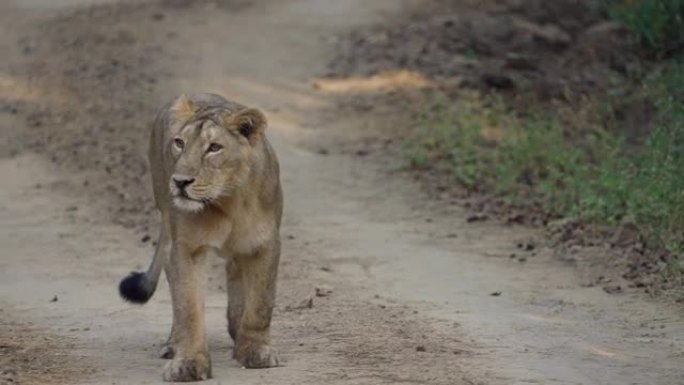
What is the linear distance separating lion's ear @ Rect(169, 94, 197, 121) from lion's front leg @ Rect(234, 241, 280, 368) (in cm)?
74

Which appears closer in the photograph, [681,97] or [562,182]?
[562,182]

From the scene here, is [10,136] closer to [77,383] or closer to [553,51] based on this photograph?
[553,51]

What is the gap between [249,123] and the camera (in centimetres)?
807

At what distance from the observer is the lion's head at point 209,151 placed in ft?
25.4

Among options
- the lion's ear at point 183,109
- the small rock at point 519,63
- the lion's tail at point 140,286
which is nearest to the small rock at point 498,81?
the small rock at point 519,63

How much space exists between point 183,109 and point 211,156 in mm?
462

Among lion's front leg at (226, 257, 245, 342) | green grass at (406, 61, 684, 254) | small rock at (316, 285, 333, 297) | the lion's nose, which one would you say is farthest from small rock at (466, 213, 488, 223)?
the lion's nose

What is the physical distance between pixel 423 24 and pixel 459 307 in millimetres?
9312

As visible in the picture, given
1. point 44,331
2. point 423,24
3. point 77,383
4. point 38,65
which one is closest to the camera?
point 77,383

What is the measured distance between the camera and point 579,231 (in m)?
12.1

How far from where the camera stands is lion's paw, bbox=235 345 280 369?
817cm

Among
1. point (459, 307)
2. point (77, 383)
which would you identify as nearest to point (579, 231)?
point (459, 307)

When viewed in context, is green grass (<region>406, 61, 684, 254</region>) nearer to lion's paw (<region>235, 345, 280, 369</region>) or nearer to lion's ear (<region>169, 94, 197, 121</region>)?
lion's paw (<region>235, 345, 280, 369</region>)

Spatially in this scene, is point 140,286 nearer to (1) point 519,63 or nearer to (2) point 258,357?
(2) point 258,357
